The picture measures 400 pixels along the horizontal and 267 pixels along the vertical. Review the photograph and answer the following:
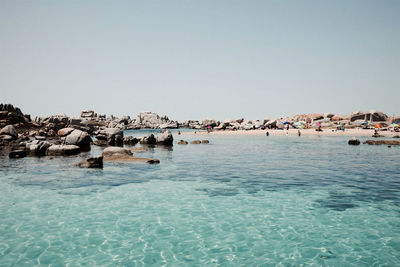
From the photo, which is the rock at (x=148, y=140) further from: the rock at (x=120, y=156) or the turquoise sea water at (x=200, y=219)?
the turquoise sea water at (x=200, y=219)

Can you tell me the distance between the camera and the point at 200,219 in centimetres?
1077

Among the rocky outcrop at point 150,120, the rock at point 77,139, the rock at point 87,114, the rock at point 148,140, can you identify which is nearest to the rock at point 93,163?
the rock at point 77,139

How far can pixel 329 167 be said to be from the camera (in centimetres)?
Answer: 2222

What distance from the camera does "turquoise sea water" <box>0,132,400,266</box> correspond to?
25.8 ft

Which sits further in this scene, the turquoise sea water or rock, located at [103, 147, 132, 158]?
rock, located at [103, 147, 132, 158]

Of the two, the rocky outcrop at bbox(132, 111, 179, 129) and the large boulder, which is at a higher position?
the rocky outcrop at bbox(132, 111, 179, 129)

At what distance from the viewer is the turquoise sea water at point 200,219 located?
25.8 ft

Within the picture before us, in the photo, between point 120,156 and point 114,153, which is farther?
point 114,153

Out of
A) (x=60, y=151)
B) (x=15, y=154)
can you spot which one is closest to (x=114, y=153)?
(x=60, y=151)

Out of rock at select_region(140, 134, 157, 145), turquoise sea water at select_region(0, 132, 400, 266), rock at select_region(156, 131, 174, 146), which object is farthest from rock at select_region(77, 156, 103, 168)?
rock at select_region(140, 134, 157, 145)

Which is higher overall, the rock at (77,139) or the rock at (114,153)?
the rock at (77,139)

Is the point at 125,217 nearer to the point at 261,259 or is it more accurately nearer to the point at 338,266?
the point at 261,259

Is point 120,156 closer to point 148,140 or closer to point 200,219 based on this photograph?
point 200,219

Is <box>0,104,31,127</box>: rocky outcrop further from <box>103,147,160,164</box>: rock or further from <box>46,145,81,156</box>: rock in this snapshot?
<box>103,147,160,164</box>: rock
